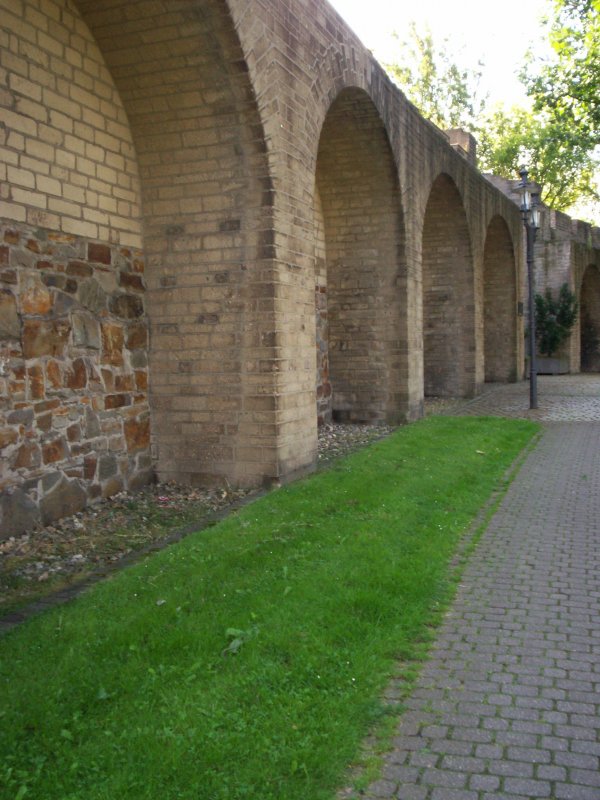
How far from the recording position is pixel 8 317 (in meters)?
5.80

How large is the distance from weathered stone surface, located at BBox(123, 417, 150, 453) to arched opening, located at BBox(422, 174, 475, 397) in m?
11.7

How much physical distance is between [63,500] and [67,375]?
106 centimetres

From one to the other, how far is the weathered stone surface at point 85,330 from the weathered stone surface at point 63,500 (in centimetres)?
120

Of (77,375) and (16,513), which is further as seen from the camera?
(77,375)

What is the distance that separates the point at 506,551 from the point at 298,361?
3226mm

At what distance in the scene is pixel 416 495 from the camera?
7.09 m

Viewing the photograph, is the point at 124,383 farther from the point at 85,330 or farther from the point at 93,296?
the point at 93,296

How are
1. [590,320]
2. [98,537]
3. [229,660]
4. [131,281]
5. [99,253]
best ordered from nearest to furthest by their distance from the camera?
[229,660] → [98,537] → [99,253] → [131,281] → [590,320]

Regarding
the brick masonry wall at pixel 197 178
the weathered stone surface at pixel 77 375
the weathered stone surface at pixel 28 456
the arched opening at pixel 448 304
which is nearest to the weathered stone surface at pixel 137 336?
the brick masonry wall at pixel 197 178

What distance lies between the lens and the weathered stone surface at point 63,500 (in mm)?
6234

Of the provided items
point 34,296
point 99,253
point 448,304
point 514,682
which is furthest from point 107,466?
point 448,304

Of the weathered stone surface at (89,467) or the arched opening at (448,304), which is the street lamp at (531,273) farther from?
the weathered stone surface at (89,467)

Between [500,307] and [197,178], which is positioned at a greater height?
[197,178]

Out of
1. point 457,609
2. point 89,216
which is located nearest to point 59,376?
point 89,216
